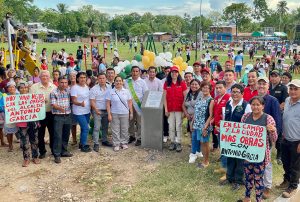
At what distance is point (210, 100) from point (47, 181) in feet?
11.0

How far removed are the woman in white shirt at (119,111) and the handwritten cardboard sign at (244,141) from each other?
2762 mm

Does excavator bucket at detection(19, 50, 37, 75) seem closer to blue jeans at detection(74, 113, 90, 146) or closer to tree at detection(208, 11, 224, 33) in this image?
blue jeans at detection(74, 113, 90, 146)

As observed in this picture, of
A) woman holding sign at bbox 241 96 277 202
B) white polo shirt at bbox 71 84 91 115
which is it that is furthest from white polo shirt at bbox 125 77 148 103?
woman holding sign at bbox 241 96 277 202

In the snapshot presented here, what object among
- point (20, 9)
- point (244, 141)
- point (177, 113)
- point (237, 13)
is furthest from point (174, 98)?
point (20, 9)

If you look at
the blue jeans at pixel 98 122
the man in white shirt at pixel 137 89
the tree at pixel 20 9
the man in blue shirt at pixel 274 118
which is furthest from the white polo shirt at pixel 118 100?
the tree at pixel 20 9

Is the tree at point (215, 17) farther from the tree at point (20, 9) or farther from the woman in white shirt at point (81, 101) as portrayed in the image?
the woman in white shirt at point (81, 101)

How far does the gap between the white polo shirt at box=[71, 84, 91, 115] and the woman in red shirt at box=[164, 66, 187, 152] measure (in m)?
1.70

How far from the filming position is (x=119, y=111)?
23.1ft

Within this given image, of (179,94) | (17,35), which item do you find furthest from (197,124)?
(17,35)

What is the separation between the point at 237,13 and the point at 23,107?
78.3 m

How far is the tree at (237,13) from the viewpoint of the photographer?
249ft

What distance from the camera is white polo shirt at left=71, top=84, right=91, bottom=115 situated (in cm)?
665

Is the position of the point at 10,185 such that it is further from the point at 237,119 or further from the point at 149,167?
the point at 237,119

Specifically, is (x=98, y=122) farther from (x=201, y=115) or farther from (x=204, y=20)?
(x=204, y=20)
